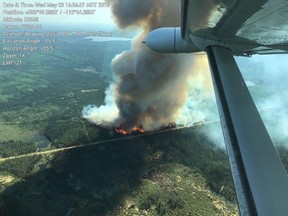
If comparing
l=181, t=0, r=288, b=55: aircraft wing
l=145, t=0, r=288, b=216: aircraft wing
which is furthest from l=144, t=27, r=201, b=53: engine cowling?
l=145, t=0, r=288, b=216: aircraft wing

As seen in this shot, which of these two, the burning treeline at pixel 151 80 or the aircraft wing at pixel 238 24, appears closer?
the aircraft wing at pixel 238 24

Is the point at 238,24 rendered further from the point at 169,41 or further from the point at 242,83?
the point at 169,41

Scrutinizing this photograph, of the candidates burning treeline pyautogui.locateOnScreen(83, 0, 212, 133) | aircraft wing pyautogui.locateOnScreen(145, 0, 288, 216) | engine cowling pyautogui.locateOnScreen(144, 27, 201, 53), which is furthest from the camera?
burning treeline pyautogui.locateOnScreen(83, 0, 212, 133)

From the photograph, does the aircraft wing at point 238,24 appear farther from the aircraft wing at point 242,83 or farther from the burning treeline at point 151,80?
the burning treeline at point 151,80

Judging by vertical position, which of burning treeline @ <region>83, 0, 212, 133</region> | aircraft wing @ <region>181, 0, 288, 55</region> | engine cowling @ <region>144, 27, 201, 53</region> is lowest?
burning treeline @ <region>83, 0, 212, 133</region>

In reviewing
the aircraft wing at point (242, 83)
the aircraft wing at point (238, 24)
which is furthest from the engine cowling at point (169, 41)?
the aircraft wing at point (242, 83)

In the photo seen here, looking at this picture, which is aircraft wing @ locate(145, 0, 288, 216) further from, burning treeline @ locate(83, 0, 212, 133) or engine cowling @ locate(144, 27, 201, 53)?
burning treeline @ locate(83, 0, 212, 133)
